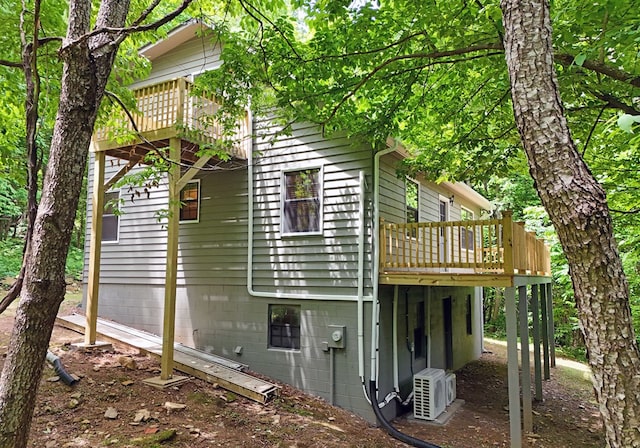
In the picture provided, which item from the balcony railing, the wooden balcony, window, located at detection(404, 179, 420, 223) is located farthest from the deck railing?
the balcony railing

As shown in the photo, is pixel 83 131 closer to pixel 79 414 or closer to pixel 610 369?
pixel 610 369

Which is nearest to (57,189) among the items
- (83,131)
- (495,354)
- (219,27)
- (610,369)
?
(83,131)

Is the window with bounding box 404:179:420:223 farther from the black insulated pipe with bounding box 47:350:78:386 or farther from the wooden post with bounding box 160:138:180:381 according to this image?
the black insulated pipe with bounding box 47:350:78:386

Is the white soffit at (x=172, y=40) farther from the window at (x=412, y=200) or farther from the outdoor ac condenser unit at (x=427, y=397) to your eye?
the outdoor ac condenser unit at (x=427, y=397)

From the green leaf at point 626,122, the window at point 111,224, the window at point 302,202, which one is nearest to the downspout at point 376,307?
the window at point 302,202

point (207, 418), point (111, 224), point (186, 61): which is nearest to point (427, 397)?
point (207, 418)

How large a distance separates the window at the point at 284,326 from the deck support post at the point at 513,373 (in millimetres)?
3732

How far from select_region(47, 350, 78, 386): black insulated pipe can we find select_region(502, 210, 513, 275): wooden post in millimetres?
6649

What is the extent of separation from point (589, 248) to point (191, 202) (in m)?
8.70

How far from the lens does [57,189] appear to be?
9.33ft

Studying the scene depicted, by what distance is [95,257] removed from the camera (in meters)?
8.02

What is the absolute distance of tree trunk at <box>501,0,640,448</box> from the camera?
179 cm

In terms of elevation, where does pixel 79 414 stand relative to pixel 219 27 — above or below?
below

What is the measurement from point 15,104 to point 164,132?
95.7 inches
